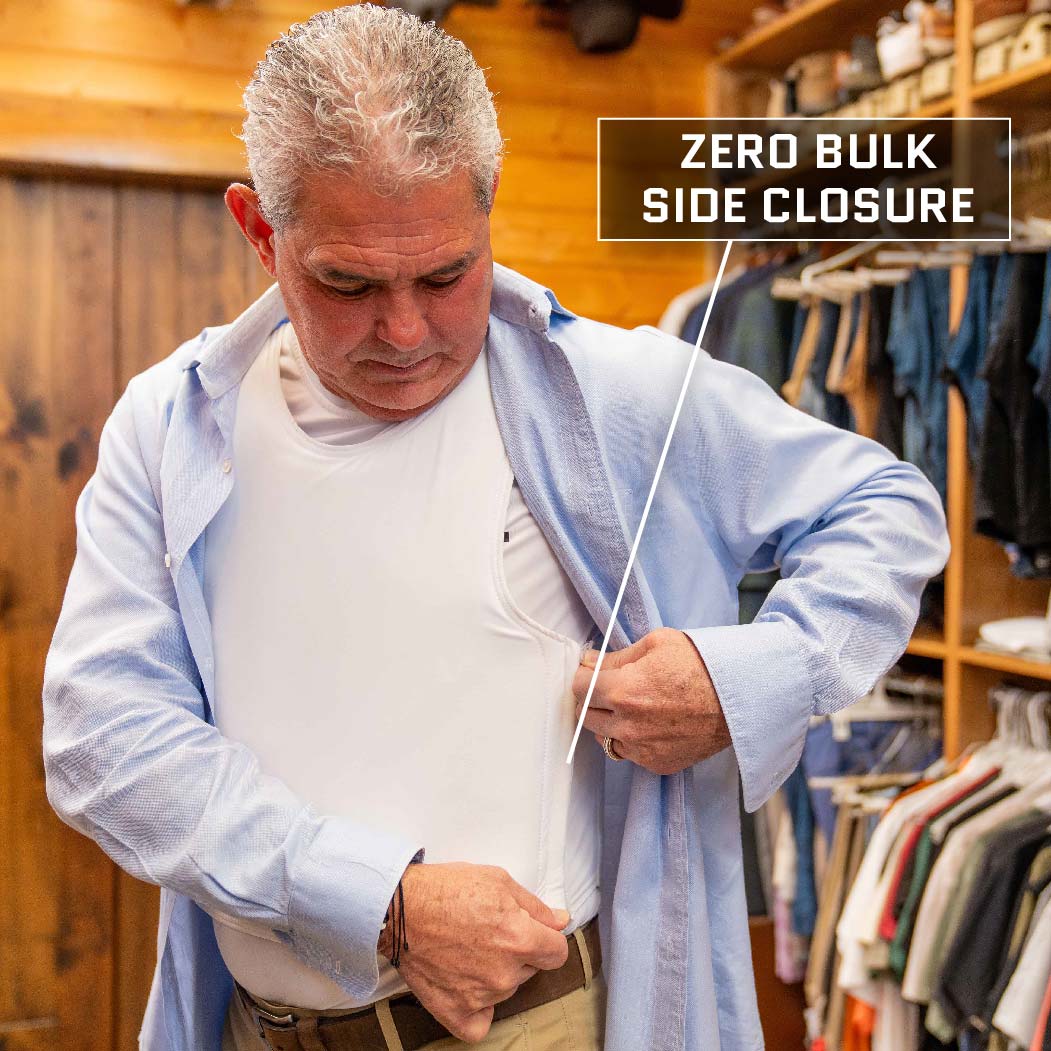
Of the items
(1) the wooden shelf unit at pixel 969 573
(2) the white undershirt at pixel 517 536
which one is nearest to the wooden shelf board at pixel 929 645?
(1) the wooden shelf unit at pixel 969 573

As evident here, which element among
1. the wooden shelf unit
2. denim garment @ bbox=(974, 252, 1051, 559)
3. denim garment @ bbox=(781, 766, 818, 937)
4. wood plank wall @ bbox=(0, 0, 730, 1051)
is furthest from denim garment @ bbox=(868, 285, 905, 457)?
wood plank wall @ bbox=(0, 0, 730, 1051)

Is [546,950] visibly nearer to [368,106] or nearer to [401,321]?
[401,321]

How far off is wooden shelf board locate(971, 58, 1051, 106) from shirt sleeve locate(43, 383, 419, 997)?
170 centimetres

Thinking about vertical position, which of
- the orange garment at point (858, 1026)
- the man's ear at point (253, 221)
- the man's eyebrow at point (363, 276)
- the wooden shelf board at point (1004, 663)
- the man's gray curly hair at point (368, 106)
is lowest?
the orange garment at point (858, 1026)

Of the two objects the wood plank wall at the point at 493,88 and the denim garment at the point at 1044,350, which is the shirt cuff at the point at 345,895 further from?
the wood plank wall at the point at 493,88

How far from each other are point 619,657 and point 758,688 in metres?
0.11

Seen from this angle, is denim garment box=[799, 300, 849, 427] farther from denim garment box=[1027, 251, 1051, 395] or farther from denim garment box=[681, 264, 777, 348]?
denim garment box=[1027, 251, 1051, 395]

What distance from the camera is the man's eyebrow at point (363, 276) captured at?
0.86 metres

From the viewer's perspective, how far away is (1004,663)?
2.07m

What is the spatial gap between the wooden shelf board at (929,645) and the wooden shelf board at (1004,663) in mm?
47

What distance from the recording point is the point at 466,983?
0.89 m

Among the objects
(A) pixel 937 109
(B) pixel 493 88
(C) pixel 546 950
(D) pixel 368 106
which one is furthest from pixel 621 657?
(B) pixel 493 88

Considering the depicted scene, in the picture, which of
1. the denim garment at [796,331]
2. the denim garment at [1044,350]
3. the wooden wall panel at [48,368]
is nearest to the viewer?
the denim garment at [1044,350]

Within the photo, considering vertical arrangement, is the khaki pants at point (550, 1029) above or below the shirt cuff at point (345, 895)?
below
